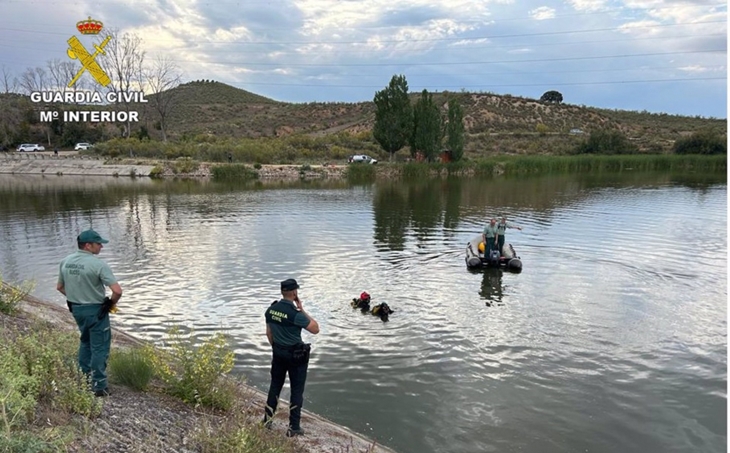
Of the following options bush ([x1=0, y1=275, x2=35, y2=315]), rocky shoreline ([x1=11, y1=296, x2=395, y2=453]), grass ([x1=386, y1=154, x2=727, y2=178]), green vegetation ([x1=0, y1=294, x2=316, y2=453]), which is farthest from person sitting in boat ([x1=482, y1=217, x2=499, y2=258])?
grass ([x1=386, y1=154, x2=727, y2=178])

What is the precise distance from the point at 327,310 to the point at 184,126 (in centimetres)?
10321

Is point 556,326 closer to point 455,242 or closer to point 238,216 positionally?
point 455,242

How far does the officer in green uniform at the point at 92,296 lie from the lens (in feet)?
21.6

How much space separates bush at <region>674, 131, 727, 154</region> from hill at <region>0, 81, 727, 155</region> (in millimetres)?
5727

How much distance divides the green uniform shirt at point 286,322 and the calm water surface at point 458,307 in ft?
8.27

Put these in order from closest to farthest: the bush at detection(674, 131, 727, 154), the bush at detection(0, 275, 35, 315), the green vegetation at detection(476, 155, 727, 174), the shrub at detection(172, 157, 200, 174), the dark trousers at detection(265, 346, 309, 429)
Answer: the dark trousers at detection(265, 346, 309, 429) → the bush at detection(0, 275, 35, 315) → the shrub at detection(172, 157, 200, 174) → the green vegetation at detection(476, 155, 727, 174) → the bush at detection(674, 131, 727, 154)

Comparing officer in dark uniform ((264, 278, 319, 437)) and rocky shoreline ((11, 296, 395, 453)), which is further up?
officer in dark uniform ((264, 278, 319, 437))

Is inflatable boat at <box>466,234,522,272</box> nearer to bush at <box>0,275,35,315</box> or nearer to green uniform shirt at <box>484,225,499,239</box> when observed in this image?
green uniform shirt at <box>484,225,499,239</box>

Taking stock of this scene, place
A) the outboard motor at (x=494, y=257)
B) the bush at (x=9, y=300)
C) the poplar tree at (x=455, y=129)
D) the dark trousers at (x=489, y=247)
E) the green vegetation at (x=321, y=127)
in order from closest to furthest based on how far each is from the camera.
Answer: the bush at (x=9, y=300)
the outboard motor at (x=494, y=257)
the dark trousers at (x=489, y=247)
the poplar tree at (x=455, y=129)
the green vegetation at (x=321, y=127)

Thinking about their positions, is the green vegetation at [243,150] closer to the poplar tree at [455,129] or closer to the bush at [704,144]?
the poplar tree at [455,129]

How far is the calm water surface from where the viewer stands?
8.61 meters

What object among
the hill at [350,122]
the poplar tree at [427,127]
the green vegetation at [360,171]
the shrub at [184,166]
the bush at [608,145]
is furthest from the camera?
the hill at [350,122]

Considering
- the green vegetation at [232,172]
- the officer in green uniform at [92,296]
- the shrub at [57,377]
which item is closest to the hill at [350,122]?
the green vegetation at [232,172]

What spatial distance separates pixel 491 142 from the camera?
92.1 meters
